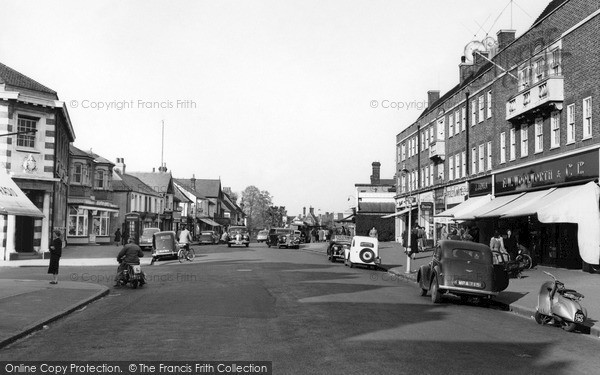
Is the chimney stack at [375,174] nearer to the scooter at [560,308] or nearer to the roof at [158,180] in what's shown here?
the roof at [158,180]

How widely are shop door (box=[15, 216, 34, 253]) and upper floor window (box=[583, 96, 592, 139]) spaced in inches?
1152

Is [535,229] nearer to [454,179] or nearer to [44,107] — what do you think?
[454,179]

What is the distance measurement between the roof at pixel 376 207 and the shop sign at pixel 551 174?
3906 centimetres

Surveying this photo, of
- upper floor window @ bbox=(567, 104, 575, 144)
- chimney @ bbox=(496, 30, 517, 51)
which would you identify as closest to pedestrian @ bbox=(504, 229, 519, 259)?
upper floor window @ bbox=(567, 104, 575, 144)

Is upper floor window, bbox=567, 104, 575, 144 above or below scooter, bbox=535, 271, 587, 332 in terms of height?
above

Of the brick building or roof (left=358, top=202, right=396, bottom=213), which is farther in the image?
roof (left=358, top=202, right=396, bottom=213)

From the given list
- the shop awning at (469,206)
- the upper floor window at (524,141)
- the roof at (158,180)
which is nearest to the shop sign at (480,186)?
the shop awning at (469,206)

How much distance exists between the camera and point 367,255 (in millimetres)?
30969

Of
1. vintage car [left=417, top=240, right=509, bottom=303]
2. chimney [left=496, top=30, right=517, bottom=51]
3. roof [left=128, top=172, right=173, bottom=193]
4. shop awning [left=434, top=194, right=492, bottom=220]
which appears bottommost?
vintage car [left=417, top=240, right=509, bottom=303]

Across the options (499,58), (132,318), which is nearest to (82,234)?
(499,58)

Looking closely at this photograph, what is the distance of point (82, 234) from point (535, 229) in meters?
39.0

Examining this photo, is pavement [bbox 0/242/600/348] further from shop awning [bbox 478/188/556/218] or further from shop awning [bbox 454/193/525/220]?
shop awning [bbox 454/193/525/220]

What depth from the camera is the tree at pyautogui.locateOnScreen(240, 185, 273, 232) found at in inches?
5650

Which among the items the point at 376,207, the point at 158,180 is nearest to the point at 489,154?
the point at 376,207
